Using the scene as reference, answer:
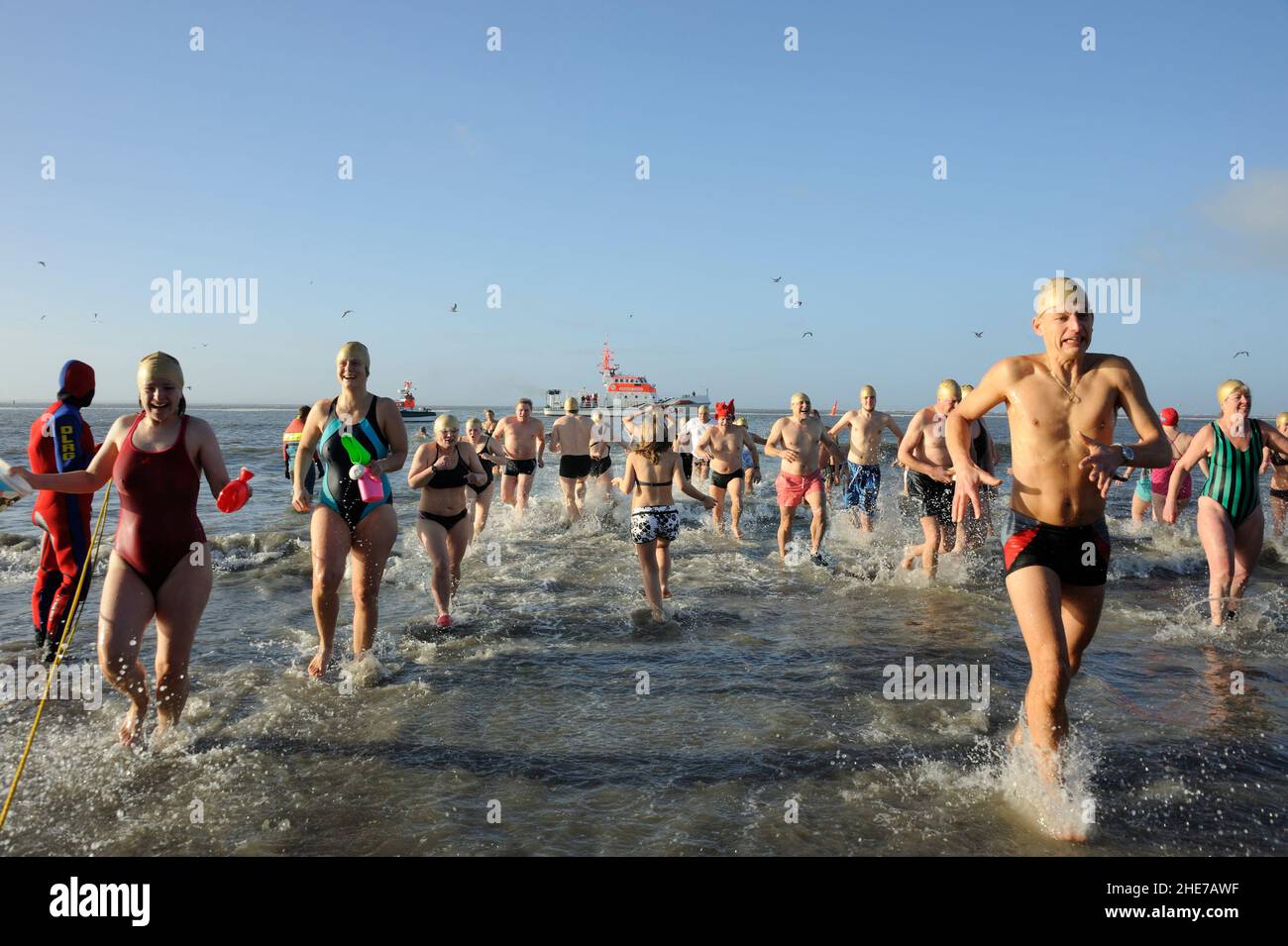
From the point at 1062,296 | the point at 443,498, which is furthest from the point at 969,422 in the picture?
the point at 443,498

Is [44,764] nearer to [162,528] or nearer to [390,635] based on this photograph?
[162,528]

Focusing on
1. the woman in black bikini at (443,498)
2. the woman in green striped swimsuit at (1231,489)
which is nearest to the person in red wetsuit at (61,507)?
the woman in black bikini at (443,498)

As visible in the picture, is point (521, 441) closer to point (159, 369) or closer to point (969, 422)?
point (159, 369)

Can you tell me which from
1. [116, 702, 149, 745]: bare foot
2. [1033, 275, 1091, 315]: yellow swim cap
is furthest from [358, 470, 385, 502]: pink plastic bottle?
[1033, 275, 1091, 315]: yellow swim cap

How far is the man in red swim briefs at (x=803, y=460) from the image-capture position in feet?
31.5

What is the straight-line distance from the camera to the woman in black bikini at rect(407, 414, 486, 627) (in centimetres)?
658

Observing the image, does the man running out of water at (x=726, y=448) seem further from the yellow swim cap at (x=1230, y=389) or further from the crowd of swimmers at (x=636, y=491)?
the yellow swim cap at (x=1230, y=389)

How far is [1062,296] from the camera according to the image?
11.0ft

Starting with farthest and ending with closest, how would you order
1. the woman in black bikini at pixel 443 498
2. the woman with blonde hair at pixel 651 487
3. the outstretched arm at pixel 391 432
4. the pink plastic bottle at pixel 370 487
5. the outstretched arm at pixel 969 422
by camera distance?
the woman with blonde hair at pixel 651 487
the woman in black bikini at pixel 443 498
the outstretched arm at pixel 391 432
the pink plastic bottle at pixel 370 487
the outstretched arm at pixel 969 422

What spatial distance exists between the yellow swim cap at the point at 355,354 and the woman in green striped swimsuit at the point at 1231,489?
6.18 m

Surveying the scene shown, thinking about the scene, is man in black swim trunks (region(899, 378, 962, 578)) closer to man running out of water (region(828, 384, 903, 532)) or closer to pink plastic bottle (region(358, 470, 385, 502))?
man running out of water (region(828, 384, 903, 532))

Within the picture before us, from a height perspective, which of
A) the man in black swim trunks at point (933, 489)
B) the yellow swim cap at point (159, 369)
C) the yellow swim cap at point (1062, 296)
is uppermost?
the yellow swim cap at point (1062, 296)
